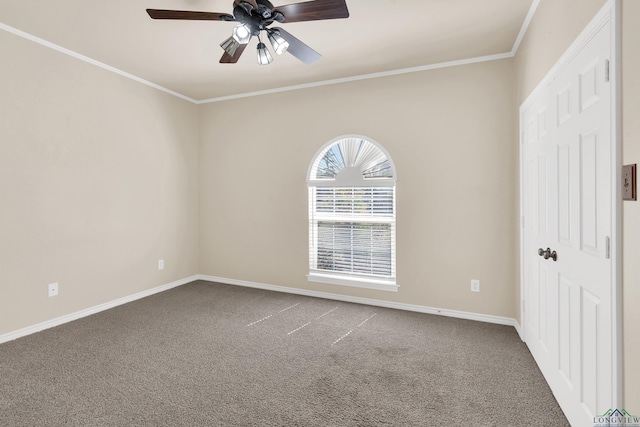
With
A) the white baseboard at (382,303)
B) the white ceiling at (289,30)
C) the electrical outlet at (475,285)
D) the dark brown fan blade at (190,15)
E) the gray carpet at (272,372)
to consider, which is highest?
the white ceiling at (289,30)

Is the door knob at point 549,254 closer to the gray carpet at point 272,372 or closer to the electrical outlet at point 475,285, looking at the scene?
the gray carpet at point 272,372

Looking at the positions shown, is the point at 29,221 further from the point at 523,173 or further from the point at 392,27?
the point at 523,173

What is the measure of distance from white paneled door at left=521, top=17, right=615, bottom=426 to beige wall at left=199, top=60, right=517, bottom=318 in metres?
0.84

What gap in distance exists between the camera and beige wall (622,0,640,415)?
1.19 m

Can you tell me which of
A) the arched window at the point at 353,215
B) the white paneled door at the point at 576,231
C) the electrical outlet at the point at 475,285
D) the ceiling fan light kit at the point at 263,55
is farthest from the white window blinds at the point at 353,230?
the ceiling fan light kit at the point at 263,55

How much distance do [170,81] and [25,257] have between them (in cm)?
249

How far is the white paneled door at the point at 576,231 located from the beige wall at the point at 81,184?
13.9 ft

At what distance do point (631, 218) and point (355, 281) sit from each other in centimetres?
296

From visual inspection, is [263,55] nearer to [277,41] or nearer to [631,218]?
[277,41]

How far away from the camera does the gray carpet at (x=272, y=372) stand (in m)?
1.93

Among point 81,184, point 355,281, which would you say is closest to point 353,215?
point 355,281

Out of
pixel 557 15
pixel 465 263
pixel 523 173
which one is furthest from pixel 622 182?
pixel 465 263

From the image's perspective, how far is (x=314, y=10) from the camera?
1979mm

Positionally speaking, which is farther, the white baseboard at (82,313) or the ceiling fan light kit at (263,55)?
the white baseboard at (82,313)
